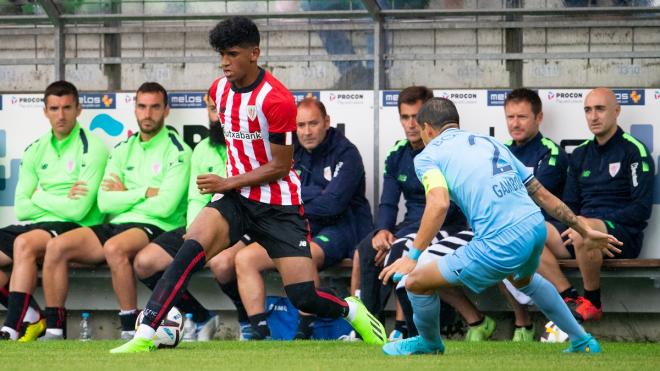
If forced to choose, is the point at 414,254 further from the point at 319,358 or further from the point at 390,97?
the point at 390,97

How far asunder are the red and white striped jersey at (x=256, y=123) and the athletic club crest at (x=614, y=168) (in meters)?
3.00

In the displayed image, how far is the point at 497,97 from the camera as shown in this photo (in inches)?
417

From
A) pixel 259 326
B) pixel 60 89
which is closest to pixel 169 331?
pixel 259 326

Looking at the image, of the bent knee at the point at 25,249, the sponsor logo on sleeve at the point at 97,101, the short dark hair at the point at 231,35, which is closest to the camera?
the short dark hair at the point at 231,35

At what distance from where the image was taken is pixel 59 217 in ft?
35.3

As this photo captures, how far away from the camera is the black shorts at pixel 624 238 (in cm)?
967

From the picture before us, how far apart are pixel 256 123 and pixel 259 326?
2.34 metres

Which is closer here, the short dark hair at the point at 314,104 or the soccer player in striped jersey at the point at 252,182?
the soccer player in striped jersey at the point at 252,182

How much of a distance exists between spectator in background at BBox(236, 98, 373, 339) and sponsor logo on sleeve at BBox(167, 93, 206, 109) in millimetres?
1064

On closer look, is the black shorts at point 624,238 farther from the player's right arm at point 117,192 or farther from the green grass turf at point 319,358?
the player's right arm at point 117,192

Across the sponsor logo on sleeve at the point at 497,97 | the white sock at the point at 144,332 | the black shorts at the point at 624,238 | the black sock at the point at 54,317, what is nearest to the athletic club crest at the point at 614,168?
the black shorts at the point at 624,238

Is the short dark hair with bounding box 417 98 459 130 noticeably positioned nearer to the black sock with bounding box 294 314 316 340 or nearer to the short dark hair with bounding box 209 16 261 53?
the short dark hair with bounding box 209 16 261 53

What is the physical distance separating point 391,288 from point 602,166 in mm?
1893

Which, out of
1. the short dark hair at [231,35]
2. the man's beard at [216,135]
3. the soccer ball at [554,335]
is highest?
the short dark hair at [231,35]
